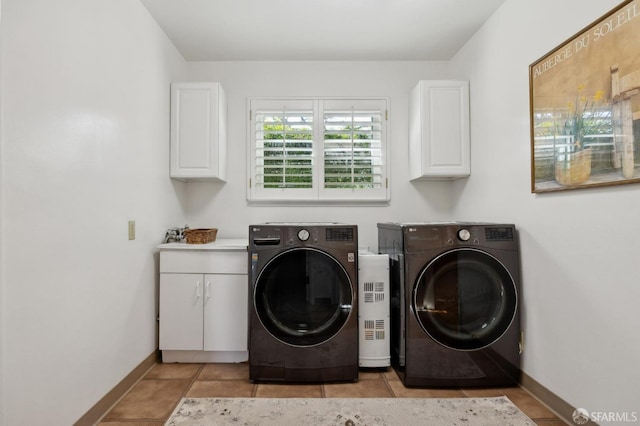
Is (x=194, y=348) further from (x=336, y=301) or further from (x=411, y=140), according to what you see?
(x=411, y=140)

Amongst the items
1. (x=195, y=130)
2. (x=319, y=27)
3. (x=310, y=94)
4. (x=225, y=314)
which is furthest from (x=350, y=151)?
(x=225, y=314)

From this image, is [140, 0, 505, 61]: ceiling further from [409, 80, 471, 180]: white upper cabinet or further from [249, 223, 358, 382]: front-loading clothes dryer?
[249, 223, 358, 382]: front-loading clothes dryer

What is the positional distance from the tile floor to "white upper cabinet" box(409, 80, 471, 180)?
163 cm

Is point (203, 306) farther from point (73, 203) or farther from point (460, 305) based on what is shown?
point (460, 305)

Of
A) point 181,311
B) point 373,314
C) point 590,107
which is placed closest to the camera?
point 590,107

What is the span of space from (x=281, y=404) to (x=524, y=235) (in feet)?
→ 5.79

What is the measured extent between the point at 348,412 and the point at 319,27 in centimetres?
263

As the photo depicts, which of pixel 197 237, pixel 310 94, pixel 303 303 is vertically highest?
pixel 310 94

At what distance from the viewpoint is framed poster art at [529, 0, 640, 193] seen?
139 centimetres

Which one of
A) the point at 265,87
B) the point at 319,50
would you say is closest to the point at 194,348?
the point at 265,87

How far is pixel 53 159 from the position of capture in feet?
4.83

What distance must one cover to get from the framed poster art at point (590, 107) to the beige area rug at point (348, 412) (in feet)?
4.11

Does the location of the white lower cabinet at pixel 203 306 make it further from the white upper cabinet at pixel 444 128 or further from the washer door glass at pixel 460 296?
the white upper cabinet at pixel 444 128

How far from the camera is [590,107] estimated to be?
62.4 inches
